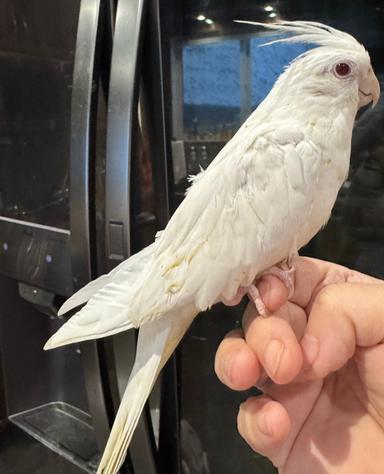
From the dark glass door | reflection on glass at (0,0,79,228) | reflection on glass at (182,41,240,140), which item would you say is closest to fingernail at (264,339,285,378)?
the dark glass door

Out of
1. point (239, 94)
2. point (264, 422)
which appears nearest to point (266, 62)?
point (239, 94)

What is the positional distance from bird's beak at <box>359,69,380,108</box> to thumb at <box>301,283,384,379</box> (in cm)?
23

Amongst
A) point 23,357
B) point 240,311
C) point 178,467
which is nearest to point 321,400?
point 240,311

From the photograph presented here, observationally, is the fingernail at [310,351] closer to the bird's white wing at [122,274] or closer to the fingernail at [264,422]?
the fingernail at [264,422]

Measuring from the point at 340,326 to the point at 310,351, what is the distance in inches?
1.9

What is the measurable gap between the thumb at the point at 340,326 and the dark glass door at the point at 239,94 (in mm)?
116

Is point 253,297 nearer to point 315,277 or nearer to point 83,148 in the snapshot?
point 315,277

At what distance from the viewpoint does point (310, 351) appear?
586 millimetres

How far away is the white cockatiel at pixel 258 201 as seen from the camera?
58 centimetres

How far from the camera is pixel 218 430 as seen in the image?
34.2 inches

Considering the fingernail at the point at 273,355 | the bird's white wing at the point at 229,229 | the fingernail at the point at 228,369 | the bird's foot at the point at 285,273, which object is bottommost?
the fingernail at the point at 228,369

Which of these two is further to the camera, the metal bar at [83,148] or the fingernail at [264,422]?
the metal bar at [83,148]

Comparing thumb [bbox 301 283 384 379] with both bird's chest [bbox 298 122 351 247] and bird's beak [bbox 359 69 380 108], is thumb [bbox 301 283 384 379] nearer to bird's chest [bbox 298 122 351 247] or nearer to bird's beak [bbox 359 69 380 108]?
bird's chest [bbox 298 122 351 247]

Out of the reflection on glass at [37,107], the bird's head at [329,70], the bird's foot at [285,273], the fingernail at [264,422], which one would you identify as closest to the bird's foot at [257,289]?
the bird's foot at [285,273]
